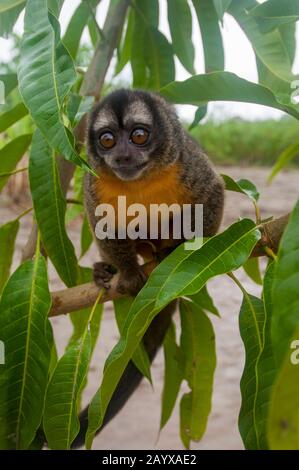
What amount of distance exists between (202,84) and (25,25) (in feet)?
1.26

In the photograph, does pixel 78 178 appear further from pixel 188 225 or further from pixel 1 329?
pixel 1 329

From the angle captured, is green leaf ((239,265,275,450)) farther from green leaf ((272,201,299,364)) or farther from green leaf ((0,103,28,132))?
green leaf ((0,103,28,132))

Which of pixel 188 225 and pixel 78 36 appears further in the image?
pixel 78 36

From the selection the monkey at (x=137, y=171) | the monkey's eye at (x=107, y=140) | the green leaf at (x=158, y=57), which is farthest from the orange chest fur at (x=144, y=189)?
the green leaf at (x=158, y=57)

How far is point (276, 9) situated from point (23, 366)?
40.0 inches

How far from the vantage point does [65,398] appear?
1.30m

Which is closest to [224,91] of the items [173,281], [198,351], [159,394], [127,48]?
[173,281]

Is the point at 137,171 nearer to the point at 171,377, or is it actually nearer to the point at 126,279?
the point at 126,279

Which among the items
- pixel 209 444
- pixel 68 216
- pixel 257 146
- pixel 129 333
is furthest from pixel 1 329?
pixel 257 146

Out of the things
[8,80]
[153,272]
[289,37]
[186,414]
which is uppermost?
[289,37]

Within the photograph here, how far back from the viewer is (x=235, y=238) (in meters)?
1.15

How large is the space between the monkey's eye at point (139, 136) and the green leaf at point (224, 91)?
45cm

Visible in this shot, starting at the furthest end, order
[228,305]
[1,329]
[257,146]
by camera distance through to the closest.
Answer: [257,146] < [228,305] < [1,329]

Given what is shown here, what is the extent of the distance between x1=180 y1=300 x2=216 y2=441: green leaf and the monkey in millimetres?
215
